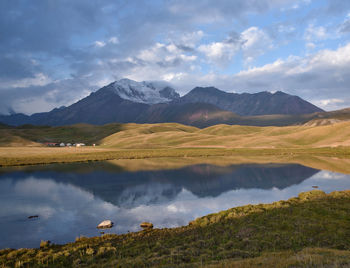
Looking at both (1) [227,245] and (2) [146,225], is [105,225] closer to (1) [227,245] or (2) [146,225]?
(2) [146,225]

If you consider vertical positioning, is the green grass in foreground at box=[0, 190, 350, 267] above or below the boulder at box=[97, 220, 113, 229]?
above

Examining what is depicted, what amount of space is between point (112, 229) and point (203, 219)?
1087 centimetres

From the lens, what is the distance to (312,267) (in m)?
14.1

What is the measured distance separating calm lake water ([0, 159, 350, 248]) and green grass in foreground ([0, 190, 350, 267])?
4.56 meters

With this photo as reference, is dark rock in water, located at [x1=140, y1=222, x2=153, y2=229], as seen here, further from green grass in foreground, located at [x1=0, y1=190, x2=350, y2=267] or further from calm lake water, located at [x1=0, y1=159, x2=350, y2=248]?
green grass in foreground, located at [x1=0, y1=190, x2=350, y2=267]

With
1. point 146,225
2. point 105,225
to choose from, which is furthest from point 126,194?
point 146,225

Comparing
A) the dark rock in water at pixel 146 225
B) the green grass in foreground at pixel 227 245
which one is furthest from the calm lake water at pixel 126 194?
the green grass in foreground at pixel 227 245

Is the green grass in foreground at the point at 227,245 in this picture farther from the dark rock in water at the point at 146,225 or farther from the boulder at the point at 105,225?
the boulder at the point at 105,225

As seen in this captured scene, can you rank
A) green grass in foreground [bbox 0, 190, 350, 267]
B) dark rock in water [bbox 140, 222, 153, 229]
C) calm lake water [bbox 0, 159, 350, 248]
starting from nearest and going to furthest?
green grass in foreground [bbox 0, 190, 350, 267], dark rock in water [bbox 140, 222, 153, 229], calm lake water [bbox 0, 159, 350, 248]

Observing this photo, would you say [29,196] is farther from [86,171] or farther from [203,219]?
[203,219]

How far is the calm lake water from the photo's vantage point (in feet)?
110

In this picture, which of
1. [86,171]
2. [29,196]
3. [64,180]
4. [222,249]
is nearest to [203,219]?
[222,249]

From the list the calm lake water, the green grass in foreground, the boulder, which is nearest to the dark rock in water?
the calm lake water

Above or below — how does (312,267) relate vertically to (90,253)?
above
